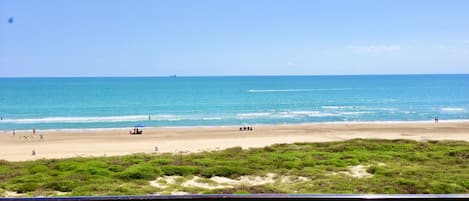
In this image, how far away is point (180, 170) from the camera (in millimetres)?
11820

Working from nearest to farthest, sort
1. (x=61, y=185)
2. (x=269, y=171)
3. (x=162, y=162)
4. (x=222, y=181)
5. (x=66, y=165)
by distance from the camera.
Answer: (x=61, y=185)
(x=222, y=181)
(x=269, y=171)
(x=66, y=165)
(x=162, y=162)

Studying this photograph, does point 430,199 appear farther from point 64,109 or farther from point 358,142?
point 64,109

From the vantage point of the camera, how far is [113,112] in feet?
171

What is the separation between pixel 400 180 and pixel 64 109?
51.9m

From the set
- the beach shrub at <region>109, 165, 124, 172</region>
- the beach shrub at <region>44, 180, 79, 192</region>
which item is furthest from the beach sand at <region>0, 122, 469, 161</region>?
the beach shrub at <region>44, 180, 79, 192</region>

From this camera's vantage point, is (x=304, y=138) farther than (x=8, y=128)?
No

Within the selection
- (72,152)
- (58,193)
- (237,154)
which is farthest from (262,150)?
(72,152)

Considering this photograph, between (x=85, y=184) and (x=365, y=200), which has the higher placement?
(x=365, y=200)

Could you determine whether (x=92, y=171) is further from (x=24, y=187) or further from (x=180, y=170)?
(x=180, y=170)

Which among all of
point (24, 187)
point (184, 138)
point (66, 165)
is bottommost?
point (184, 138)

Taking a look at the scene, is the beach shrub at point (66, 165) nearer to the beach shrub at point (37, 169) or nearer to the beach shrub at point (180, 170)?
the beach shrub at point (37, 169)

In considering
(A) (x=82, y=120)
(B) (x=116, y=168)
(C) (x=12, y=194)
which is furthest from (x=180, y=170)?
(A) (x=82, y=120)

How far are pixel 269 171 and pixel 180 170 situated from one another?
8.07ft

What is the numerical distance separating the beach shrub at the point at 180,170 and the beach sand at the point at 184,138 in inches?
331
